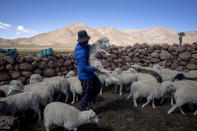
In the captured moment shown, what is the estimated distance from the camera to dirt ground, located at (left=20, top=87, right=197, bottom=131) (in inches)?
154

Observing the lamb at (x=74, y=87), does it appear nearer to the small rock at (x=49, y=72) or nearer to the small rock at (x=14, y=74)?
the small rock at (x=49, y=72)

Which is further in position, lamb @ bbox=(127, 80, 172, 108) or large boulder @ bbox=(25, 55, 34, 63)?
large boulder @ bbox=(25, 55, 34, 63)

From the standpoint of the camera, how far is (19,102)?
3.95 metres

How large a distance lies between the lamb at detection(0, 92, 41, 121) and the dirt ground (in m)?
0.56

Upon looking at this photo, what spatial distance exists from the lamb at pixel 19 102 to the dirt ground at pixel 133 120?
0.56 metres

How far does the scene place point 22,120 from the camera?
4.34 m

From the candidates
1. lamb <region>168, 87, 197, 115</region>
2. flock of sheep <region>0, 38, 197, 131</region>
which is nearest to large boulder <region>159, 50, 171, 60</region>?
flock of sheep <region>0, 38, 197, 131</region>

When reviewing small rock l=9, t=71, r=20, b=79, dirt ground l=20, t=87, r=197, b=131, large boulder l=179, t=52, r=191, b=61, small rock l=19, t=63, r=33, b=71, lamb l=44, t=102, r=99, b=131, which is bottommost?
dirt ground l=20, t=87, r=197, b=131

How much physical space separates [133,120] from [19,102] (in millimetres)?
3545

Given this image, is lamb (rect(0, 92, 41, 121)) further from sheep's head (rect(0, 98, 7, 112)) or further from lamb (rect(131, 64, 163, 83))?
lamb (rect(131, 64, 163, 83))

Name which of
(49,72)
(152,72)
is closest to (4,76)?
(49,72)

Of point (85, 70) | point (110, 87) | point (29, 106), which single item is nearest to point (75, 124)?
point (85, 70)

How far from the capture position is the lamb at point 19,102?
370cm

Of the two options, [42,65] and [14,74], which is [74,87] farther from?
[14,74]
